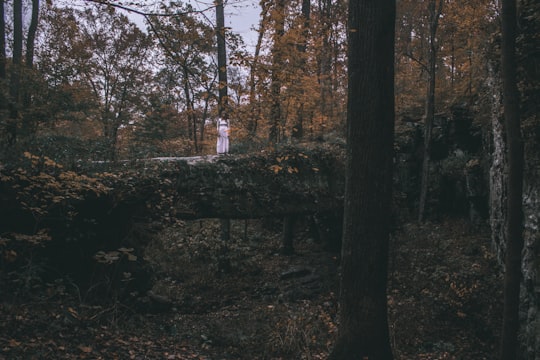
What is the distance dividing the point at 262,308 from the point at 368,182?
5801mm

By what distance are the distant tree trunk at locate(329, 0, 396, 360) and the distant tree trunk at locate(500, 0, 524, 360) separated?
1.68 meters

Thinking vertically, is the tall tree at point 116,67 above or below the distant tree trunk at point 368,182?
above

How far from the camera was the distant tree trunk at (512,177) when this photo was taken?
478 centimetres

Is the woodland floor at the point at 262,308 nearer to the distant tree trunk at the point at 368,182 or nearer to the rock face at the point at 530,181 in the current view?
the rock face at the point at 530,181

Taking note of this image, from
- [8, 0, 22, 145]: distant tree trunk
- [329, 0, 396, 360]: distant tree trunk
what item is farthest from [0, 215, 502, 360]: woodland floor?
[8, 0, 22, 145]: distant tree trunk

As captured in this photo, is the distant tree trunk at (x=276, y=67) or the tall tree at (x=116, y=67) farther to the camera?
the tall tree at (x=116, y=67)

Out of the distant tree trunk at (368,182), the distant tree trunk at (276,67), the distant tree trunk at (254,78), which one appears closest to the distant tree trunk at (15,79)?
the distant tree trunk at (254,78)

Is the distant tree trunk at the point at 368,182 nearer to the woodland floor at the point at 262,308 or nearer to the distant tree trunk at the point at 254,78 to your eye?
the distant tree trunk at the point at 254,78

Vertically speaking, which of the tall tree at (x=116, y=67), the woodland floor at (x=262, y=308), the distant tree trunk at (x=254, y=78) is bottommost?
the woodland floor at (x=262, y=308)

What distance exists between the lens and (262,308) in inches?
360

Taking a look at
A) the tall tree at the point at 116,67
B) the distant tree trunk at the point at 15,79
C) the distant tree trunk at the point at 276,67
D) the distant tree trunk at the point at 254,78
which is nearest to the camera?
the distant tree trunk at the point at 254,78

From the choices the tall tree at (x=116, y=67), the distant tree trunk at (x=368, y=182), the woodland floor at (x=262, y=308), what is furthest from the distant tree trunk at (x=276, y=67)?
the tall tree at (x=116, y=67)

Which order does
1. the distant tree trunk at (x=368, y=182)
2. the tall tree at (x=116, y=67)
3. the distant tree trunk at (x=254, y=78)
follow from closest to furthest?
1. the distant tree trunk at (x=368, y=182)
2. the distant tree trunk at (x=254, y=78)
3. the tall tree at (x=116, y=67)

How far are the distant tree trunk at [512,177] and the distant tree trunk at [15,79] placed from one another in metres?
7.99
